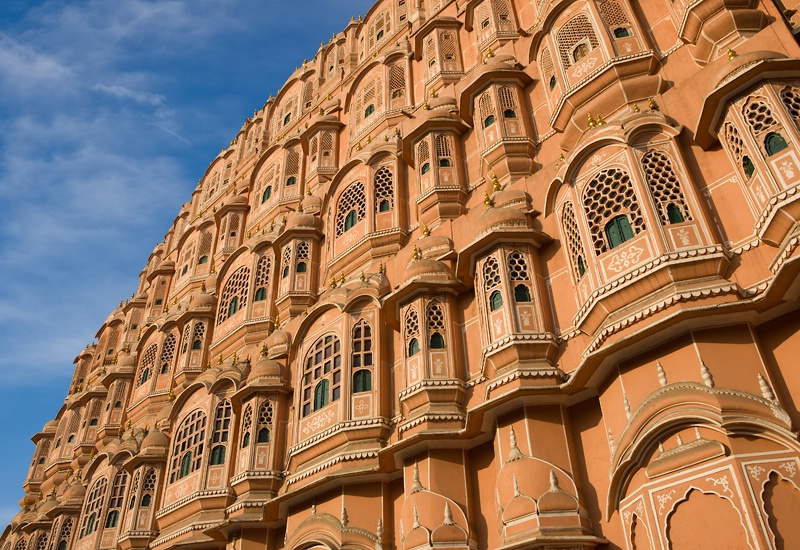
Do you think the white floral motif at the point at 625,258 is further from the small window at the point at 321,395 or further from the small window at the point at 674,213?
the small window at the point at 321,395

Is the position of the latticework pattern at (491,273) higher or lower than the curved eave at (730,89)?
lower

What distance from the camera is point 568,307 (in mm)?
12445

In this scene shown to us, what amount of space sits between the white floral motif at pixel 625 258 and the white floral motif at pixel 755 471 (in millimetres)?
3506

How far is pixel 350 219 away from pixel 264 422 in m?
6.30

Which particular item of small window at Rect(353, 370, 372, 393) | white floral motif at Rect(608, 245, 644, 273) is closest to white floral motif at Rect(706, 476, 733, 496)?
white floral motif at Rect(608, 245, 644, 273)

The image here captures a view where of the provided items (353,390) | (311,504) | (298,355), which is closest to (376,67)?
(298,355)

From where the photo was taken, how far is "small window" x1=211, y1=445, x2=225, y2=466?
1785cm

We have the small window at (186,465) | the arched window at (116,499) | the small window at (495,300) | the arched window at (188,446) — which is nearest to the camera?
the small window at (495,300)

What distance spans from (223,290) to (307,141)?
21.2 feet

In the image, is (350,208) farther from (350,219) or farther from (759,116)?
(759,116)

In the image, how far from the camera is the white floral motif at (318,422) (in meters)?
15.0

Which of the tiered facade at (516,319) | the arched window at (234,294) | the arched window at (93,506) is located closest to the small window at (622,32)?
the tiered facade at (516,319)

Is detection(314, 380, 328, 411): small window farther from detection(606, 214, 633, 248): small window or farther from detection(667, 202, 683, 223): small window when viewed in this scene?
detection(667, 202, 683, 223): small window

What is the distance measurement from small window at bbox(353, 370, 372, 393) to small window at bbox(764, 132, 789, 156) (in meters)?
8.83
